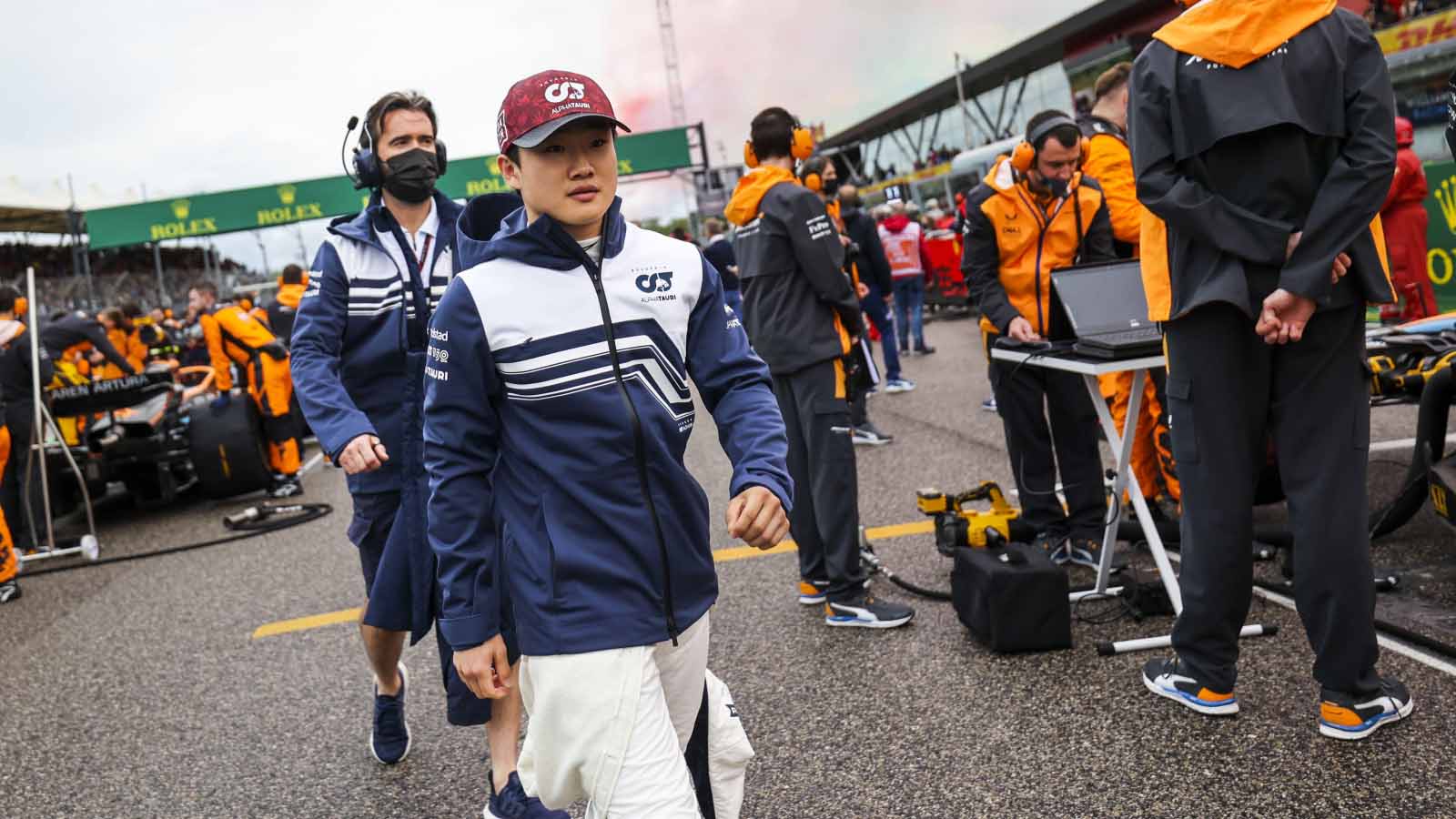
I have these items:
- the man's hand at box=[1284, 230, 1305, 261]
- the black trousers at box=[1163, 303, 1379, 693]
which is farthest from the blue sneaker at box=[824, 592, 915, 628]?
the man's hand at box=[1284, 230, 1305, 261]

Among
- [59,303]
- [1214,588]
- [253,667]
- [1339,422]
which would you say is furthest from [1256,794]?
[59,303]

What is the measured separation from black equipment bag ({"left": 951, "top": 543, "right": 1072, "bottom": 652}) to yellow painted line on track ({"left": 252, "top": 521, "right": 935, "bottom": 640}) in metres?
1.57

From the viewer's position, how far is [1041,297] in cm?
501

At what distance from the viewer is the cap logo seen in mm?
2125

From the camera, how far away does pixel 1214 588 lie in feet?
10.6

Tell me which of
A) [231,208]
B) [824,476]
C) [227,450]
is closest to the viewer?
[824,476]

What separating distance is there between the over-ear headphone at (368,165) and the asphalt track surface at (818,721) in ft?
6.28

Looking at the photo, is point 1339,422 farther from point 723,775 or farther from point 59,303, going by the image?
point 59,303

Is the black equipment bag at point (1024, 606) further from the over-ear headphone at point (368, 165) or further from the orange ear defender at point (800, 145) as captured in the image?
the over-ear headphone at point (368, 165)

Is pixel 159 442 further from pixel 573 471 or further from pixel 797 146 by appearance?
pixel 573 471

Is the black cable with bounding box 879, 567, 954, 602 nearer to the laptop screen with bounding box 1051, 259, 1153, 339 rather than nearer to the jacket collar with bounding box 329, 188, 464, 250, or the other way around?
the laptop screen with bounding box 1051, 259, 1153, 339

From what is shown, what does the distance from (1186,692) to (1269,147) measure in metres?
1.62

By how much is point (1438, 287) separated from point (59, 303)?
44160 millimetres

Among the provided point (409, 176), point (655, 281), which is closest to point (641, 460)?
point (655, 281)
